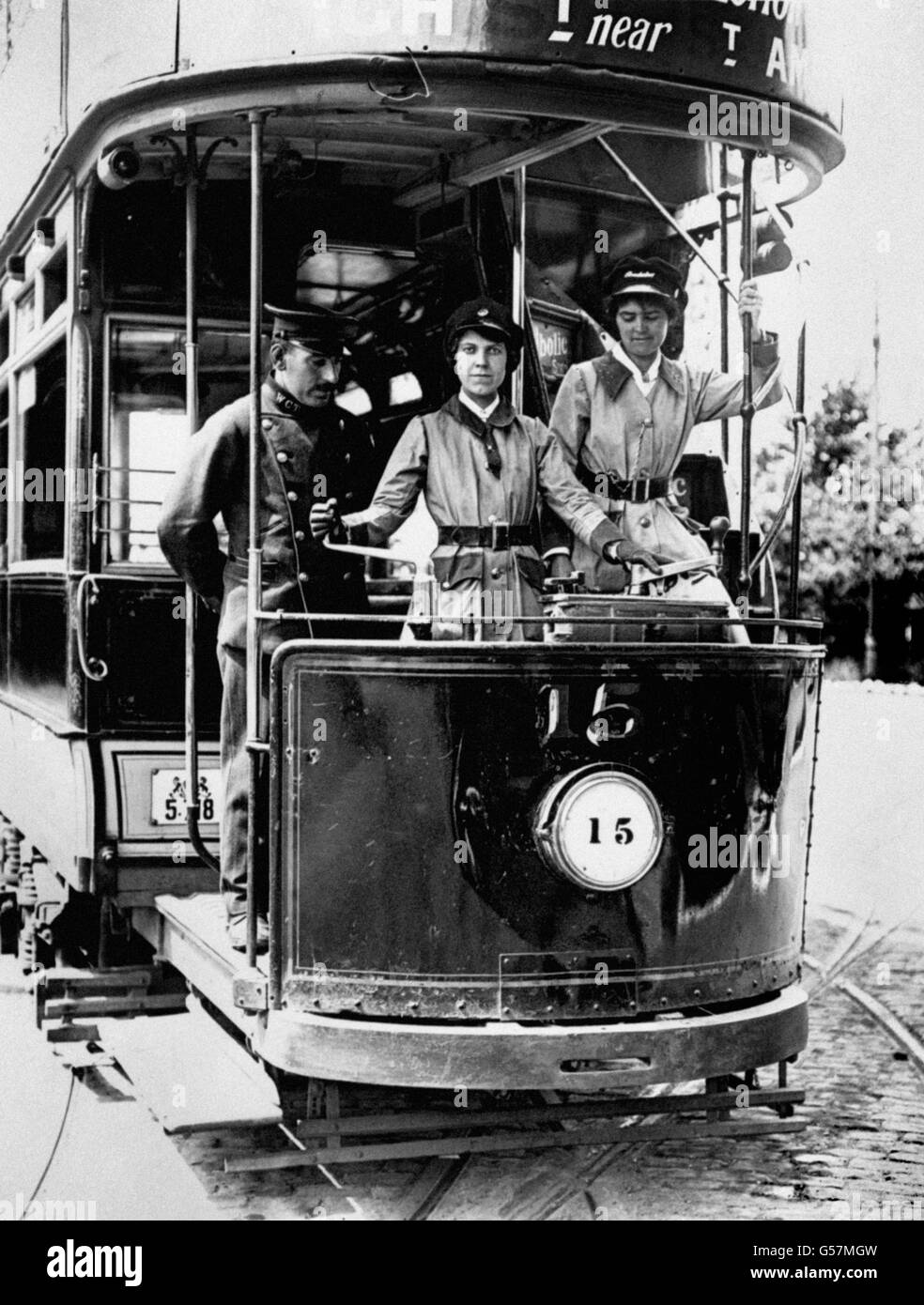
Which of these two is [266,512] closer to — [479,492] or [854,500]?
[479,492]

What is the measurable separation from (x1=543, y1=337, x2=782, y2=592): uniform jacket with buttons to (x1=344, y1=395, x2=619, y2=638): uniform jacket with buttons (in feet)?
0.92

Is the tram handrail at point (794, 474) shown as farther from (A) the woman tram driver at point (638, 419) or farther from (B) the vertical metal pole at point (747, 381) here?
(A) the woman tram driver at point (638, 419)

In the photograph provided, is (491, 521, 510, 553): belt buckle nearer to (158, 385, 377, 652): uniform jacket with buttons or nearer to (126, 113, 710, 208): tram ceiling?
(158, 385, 377, 652): uniform jacket with buttons

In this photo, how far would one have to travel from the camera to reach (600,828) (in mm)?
4121

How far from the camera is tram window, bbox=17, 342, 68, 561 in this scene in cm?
597

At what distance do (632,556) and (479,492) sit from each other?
19.1 inches

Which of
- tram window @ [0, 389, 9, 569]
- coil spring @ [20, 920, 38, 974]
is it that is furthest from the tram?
tram window @ [0, 389, 9, 569]

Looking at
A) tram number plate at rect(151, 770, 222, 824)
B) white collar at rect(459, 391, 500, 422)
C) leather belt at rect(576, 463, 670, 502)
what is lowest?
tram number plate at rect(151, 770, 222, 824)

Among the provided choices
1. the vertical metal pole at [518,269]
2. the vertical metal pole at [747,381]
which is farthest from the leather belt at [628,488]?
the vertical metal pole at [747,381]

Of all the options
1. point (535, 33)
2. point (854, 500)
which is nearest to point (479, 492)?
point (535, 33)

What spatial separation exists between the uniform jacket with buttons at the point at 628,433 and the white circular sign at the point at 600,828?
1.04 metres
